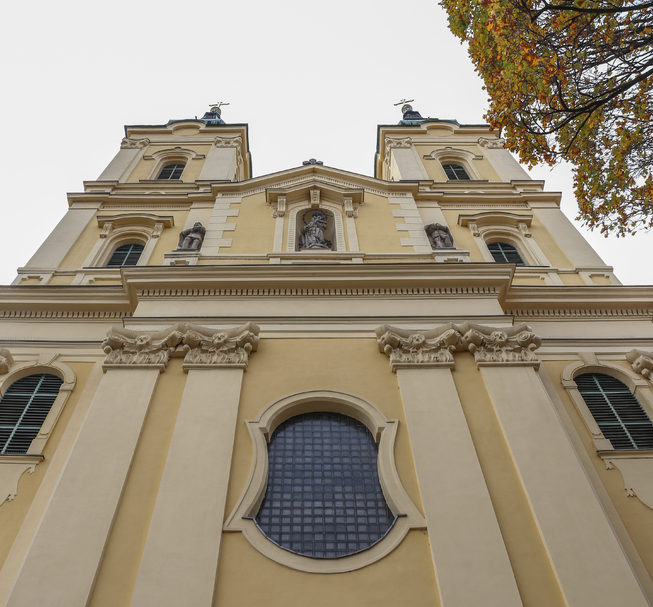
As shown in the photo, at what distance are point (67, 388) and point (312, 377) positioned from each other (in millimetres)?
4845

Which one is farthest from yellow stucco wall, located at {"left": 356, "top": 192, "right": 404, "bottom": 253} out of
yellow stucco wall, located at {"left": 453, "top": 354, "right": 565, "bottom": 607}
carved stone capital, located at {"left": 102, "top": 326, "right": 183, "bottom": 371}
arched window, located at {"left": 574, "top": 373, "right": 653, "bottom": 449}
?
carved stone capital, located at {"left": 102, "top": 326, "right": 183, "bottom": 371}

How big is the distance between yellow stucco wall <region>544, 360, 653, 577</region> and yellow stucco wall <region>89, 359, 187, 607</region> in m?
7.25

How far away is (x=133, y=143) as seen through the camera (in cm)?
2416

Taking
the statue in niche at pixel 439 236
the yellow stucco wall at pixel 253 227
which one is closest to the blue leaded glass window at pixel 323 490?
the yellow stucco wall at pixel 253 227

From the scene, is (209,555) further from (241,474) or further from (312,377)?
(312,377)

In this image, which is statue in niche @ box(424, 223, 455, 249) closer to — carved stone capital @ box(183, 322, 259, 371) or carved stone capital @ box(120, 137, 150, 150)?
carved stone capital @ box(183, 322, 259, 371)

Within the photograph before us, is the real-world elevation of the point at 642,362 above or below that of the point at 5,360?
below

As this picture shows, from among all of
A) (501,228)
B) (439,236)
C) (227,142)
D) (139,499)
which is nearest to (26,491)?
(139,499)

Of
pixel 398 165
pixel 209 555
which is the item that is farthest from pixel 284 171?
pixel 209 555

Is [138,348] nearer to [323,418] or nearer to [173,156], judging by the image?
[323,418]

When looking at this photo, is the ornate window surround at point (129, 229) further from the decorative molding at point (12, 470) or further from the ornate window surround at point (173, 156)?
the decorative molding at point (12, 470)

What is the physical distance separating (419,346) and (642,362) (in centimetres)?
463

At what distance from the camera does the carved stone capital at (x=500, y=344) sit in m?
11.4

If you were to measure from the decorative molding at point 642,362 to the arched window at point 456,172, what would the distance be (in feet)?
36.6
